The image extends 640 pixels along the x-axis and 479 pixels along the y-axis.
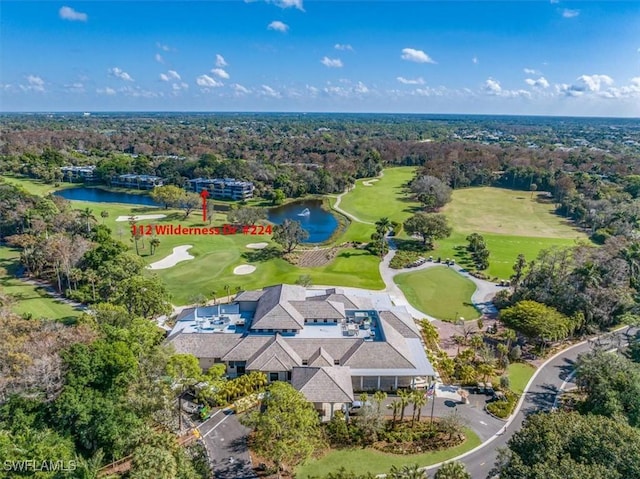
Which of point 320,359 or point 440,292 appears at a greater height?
point 320,359

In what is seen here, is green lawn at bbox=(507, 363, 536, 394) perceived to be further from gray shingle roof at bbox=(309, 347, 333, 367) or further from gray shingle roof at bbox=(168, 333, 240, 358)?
gray shingle roof at bbox=(168, 333, 240, 358)

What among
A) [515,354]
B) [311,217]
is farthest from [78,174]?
[515,354]

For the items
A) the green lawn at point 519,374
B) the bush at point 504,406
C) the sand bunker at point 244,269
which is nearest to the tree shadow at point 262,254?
the sand bunker at point 244,269

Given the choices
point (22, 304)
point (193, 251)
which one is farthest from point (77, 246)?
point (193, 251)

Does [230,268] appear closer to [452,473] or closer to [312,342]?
[312,342]

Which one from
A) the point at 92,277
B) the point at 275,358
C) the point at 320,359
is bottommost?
the point at 320,359

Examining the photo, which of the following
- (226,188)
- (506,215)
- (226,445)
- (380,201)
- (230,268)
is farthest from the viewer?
(226,188)

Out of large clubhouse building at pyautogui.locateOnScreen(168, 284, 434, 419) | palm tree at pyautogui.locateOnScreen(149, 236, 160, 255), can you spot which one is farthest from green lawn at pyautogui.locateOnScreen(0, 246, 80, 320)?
palm tree at pyautogui.locateOnScreen(149, 236, 160, 255)
